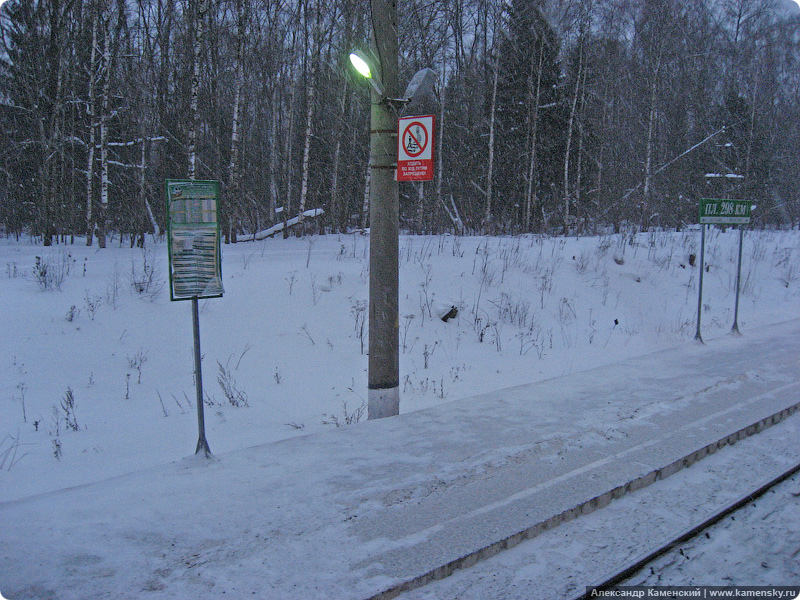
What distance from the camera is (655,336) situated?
11312mm

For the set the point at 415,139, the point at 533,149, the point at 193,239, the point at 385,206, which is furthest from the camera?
the point at 533,149


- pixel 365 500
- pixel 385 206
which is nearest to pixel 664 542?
pixel 365 500

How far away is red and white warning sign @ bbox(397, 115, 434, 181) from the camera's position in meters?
5.42

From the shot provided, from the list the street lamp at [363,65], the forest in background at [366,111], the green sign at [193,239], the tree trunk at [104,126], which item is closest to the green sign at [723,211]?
the street lamp at [363,65]

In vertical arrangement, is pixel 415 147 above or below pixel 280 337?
above

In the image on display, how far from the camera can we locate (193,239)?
4.54 m

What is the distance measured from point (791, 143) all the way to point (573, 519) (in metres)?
44.6

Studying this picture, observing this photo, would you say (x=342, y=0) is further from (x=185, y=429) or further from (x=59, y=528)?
(x=59, y=528)

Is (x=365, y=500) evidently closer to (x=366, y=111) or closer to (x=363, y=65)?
(x=363, y=65)

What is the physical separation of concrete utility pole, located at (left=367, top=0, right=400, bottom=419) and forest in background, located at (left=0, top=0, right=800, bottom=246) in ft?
40.4

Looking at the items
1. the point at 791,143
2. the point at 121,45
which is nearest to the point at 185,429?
the point at 121,45

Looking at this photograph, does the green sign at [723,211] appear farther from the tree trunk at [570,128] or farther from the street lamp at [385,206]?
the tree trunk at [570,128]

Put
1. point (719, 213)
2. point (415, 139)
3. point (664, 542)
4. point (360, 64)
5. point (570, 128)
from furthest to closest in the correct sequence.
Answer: point (570, 128) < point (719, 213) < point (415, 139) < point (360, 64) < point (664, 542)

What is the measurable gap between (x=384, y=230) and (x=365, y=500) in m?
2.63
